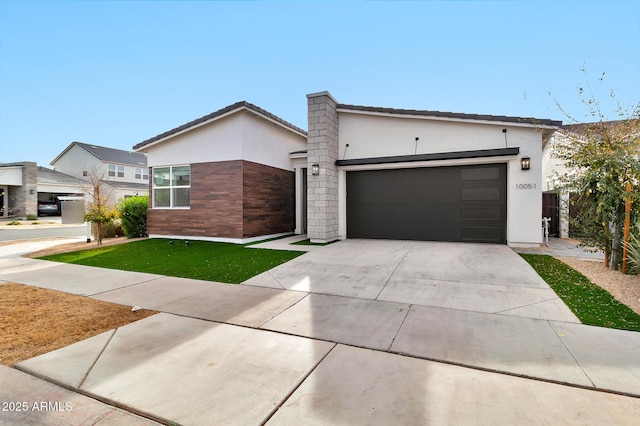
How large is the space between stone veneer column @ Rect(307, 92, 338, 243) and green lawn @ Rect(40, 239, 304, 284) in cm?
206

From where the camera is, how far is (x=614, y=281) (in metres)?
5.59

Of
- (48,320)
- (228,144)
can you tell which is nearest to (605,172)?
(48,320)

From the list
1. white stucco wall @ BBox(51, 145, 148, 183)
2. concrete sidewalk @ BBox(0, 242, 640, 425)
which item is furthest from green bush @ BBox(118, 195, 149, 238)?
white stucco wall @ BBox(51, 145, 148, 183)

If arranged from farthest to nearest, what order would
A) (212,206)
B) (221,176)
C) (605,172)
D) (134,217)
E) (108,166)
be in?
(108,166) → (134,217) → (212,206) → (221,176) → (605,172)

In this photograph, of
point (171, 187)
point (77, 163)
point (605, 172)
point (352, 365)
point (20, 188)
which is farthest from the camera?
point (77, 163)

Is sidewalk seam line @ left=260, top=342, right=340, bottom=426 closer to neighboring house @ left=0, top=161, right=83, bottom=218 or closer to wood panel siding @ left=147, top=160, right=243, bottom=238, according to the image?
wood panel siding @ left=147, top=160, right=243, bottom=238

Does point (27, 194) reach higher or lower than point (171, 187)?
higher

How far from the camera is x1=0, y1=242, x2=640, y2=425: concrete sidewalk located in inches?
88.8

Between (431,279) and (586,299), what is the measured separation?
92.6 inches

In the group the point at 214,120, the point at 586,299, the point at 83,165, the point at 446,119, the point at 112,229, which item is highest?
the point at 83,165

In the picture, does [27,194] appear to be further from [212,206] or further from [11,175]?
[212,206]

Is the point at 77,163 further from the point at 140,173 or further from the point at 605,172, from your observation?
the point at 605,172

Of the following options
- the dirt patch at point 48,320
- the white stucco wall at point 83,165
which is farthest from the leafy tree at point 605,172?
the white stucco wall at point 83,165

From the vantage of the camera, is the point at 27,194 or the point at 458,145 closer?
the point at 458,145
